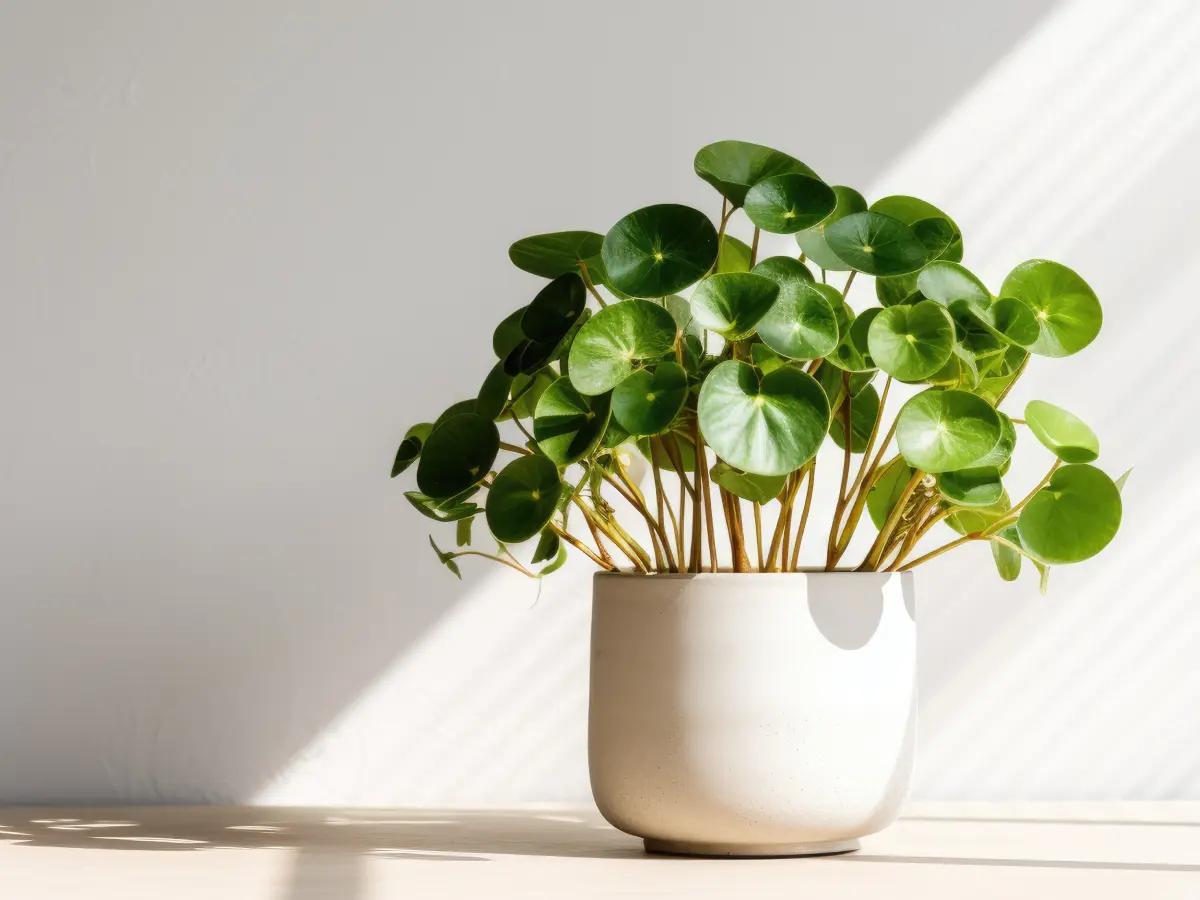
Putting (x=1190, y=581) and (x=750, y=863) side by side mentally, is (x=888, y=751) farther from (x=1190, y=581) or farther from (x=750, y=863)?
(x=1190, y=581)

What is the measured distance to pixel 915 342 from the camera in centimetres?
86

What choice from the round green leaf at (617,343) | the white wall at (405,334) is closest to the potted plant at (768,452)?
the round green leaf at (617,343)

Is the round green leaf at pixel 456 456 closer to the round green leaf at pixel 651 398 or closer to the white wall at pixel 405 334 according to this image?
the round green leaf at pixel 651 398

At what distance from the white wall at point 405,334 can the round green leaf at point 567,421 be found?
1.57 ft

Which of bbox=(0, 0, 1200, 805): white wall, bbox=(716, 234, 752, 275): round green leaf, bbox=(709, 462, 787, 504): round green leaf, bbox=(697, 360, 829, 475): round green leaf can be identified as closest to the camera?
bbox=(697, 360, 829, 475): round green leaf

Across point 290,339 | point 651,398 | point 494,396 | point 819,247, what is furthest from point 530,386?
point 290,339

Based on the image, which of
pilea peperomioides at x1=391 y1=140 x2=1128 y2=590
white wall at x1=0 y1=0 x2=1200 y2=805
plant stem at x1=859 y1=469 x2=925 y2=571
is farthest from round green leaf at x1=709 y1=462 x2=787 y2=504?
white wall at x1=0 y1=0 x2=1200 y2=805

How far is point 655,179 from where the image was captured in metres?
1.35

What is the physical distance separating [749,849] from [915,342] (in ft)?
1.32

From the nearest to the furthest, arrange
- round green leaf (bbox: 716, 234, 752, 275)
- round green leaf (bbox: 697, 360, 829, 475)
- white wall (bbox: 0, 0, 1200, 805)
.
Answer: round green leaf (bbox: 697, 360, 829, 475)
round green leaf (bbox: 716, 234, 752, 275)
white wall (bbox: 0, 0, 1200, 805)

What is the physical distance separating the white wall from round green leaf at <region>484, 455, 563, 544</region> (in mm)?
458

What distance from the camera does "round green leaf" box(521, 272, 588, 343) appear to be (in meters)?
0.90

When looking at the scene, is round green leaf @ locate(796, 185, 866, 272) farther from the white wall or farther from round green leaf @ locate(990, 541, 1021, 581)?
the white wall

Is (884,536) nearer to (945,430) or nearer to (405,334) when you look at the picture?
(945,430)
